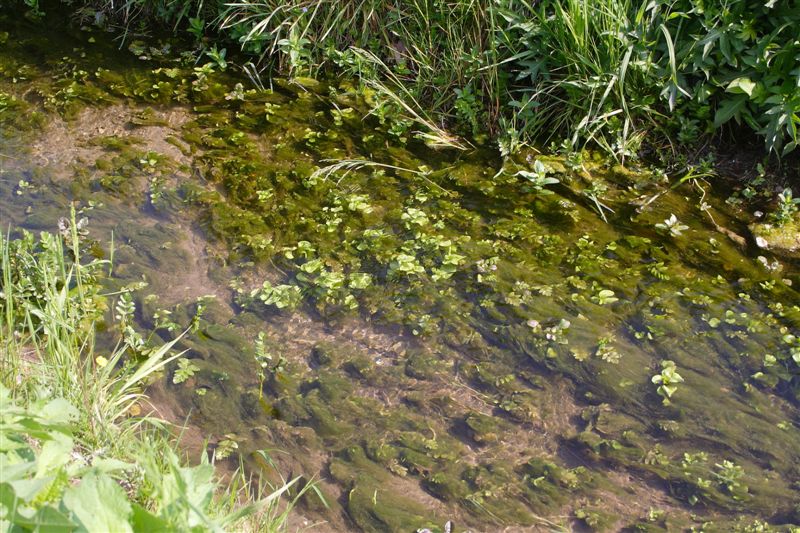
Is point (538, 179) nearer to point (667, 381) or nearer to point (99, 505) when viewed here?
point (667, 381)

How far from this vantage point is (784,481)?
3395mm

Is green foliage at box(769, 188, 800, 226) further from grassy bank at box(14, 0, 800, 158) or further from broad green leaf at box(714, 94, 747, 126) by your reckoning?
broad green leaf at box(714, 94, 747, 126)

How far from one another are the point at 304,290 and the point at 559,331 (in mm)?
1543

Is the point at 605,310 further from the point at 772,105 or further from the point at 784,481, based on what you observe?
the point at 772,105

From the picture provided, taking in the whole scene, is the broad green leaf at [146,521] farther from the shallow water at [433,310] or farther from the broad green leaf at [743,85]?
the broad green leaf at [743,85]

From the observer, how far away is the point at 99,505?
1.80m

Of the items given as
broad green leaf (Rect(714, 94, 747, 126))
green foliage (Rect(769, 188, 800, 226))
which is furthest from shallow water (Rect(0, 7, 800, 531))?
broad green leaf (Rect(714, 94, 747, 126))

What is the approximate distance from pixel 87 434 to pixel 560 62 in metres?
4.07

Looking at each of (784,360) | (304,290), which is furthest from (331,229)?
(784,360)

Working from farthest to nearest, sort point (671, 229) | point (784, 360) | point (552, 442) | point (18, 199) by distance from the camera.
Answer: point (18, 199) < point (671, 229) < point (784, 360) < point (552, 442)

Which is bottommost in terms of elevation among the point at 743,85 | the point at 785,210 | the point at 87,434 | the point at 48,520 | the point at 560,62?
the point at 87,434

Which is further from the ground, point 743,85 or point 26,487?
point 743,85

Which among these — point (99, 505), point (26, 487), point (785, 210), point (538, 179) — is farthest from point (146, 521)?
point (785, 210)

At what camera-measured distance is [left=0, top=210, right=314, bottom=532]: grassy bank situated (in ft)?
5.97
